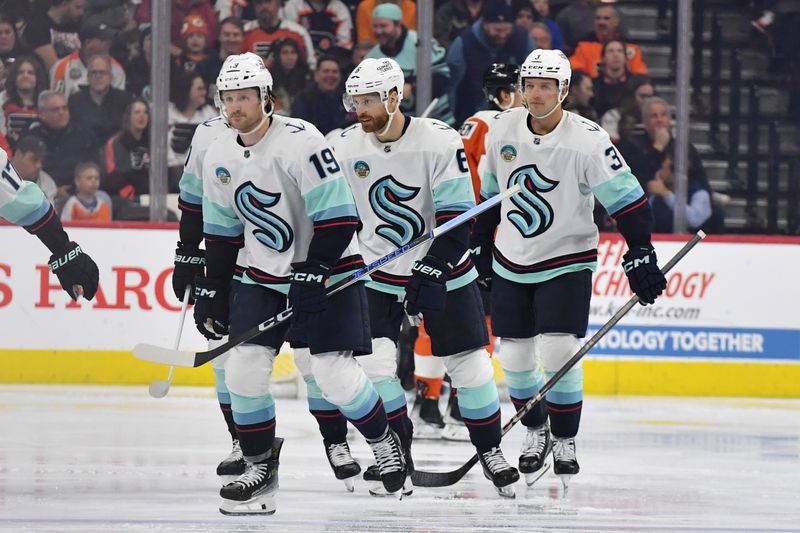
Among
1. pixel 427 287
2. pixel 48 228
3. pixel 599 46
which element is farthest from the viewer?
pixel 599 46

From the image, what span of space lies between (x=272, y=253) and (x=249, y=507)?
2.26 feet

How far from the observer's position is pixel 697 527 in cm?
402

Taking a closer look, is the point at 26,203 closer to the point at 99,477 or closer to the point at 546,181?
the point at 99,477

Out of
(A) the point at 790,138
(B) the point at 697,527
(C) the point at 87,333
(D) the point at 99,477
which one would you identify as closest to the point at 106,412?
(C) the point at 87,333

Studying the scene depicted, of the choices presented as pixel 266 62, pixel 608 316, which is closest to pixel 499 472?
pixel 608 316

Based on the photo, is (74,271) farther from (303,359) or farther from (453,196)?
(453,196)

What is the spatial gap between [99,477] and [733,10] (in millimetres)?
4938

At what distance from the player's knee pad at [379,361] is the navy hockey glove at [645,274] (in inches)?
28.9

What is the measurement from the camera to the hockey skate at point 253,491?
13.3ft

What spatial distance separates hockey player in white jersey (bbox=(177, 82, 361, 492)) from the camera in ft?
14.8

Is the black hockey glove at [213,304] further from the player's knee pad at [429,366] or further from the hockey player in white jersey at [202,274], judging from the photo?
the player's knee pad at [429,366]

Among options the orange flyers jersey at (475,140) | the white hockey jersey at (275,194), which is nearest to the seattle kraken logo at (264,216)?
the white hockey jersey at (275,194)

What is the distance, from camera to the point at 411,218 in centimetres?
459

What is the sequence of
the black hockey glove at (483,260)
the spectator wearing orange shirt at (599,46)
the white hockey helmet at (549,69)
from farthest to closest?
the spectator wearing orange shirt at (599,46) < the black hockey glove at (483,260) < the white hockey helmet at (549,69)
